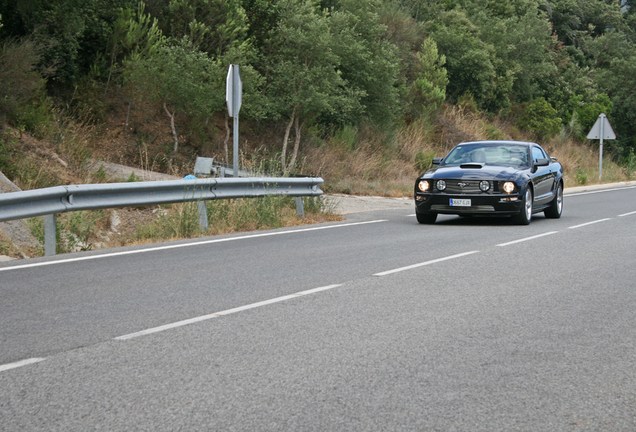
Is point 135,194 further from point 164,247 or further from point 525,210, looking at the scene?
point 525,210

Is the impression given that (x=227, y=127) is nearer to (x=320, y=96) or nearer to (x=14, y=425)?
(x=320, y=96)

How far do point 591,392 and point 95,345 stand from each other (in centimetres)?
321

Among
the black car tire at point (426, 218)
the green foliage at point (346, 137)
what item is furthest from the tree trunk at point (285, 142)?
the black car tire at point (426, 218)

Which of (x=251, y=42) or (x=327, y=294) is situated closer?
(x=327, y=294)

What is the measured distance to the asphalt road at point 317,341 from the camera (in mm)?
5527

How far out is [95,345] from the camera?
7195mm

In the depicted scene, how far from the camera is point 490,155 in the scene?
2011 centimetres

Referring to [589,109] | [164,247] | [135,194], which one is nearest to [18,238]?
[135,194]

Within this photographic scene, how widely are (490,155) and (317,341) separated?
43.4 ft

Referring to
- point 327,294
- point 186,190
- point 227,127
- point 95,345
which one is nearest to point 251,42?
point 227,127

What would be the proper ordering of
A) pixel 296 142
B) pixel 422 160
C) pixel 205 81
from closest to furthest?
pixel 205 81
pixel 296 142
pixel 422 160

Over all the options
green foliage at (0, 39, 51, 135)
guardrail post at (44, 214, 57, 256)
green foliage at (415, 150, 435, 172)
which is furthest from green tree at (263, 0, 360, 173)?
guardrail post at (44, 214, 57, 256)

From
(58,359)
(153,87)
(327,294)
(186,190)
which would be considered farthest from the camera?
(153,87)

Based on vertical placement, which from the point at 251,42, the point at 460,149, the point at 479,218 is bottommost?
the point at 479,218
